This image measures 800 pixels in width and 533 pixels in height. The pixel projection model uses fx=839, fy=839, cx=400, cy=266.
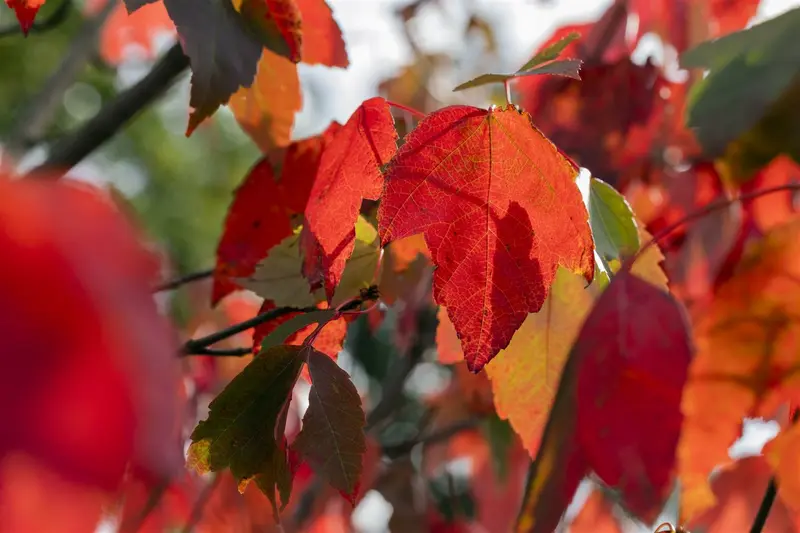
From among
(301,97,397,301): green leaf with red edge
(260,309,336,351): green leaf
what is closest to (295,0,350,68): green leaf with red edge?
(301,97,397,301): green leaf with red edge

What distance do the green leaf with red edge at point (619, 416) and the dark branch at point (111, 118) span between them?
1.76 ft

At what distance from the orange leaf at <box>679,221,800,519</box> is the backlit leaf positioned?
0.37ft

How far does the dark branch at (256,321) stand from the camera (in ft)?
2.17

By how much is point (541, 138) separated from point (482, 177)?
0.16 feet

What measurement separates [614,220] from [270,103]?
348mm

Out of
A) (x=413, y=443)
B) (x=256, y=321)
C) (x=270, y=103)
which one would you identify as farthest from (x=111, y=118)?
(x=413, y=443)

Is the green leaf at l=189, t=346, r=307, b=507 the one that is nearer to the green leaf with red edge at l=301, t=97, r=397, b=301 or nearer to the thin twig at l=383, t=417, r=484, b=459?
the green leaf with red edge at l=301, t=97, r=397, b=301

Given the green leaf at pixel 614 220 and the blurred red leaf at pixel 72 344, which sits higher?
the green leaf at pixel 614 220

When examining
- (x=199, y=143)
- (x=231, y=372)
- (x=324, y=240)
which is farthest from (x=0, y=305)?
(x=199, y=143)

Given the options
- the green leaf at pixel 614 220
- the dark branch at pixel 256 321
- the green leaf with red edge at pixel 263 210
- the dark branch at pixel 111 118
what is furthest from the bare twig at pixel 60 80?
the green leaf at pixel 614 220

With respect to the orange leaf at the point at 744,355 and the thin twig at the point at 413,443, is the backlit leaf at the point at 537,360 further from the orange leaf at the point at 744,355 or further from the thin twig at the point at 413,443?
the thin twig at the point at 413,443

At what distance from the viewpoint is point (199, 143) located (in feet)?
25.7

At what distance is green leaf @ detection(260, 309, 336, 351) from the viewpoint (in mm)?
598

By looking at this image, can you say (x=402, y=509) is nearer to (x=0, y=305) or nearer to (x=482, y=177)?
(x=482, y=177)
